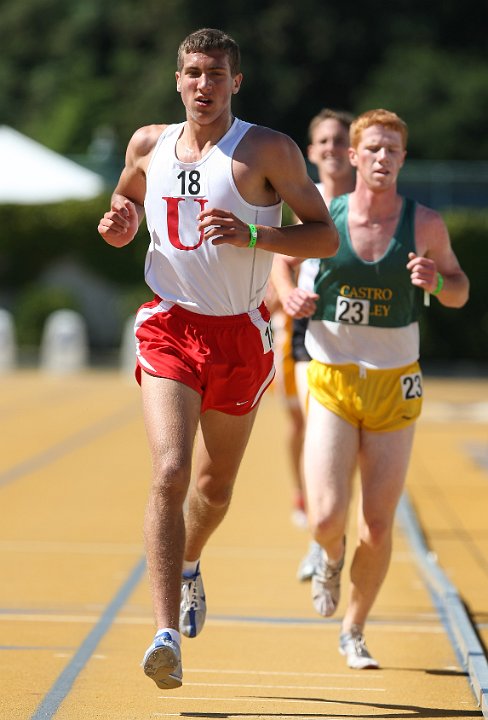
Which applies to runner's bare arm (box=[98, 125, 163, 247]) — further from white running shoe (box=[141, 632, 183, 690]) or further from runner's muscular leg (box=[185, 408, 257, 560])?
white running shoe (box=[141, 632, 183, 690])

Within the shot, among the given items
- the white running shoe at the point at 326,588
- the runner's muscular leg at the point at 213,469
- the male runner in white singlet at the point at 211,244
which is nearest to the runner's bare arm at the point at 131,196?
the male runner in white singlet at the point at 211,244

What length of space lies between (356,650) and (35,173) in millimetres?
27574

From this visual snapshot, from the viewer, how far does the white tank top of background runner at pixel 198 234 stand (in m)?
5.46

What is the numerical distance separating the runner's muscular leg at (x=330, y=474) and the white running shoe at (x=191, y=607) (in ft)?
2.04

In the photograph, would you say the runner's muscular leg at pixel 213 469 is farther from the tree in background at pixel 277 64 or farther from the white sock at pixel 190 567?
the tree in background at pixel 277 64

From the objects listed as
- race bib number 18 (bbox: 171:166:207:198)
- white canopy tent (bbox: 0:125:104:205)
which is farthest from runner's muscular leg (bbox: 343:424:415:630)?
white canopy tent (bbox: 0:125:104:205)

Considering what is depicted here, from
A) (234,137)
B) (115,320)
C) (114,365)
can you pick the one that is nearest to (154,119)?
(115,320)

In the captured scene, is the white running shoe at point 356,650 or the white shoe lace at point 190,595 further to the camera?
the white running shoe at point 356,650

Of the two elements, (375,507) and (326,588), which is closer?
(375,507)

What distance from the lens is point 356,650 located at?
247 inches

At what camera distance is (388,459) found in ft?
20.5

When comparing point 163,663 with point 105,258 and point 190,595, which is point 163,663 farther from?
point 105,258

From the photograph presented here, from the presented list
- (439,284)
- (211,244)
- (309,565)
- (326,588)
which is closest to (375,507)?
(326,588)

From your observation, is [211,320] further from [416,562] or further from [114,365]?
[114,365]
